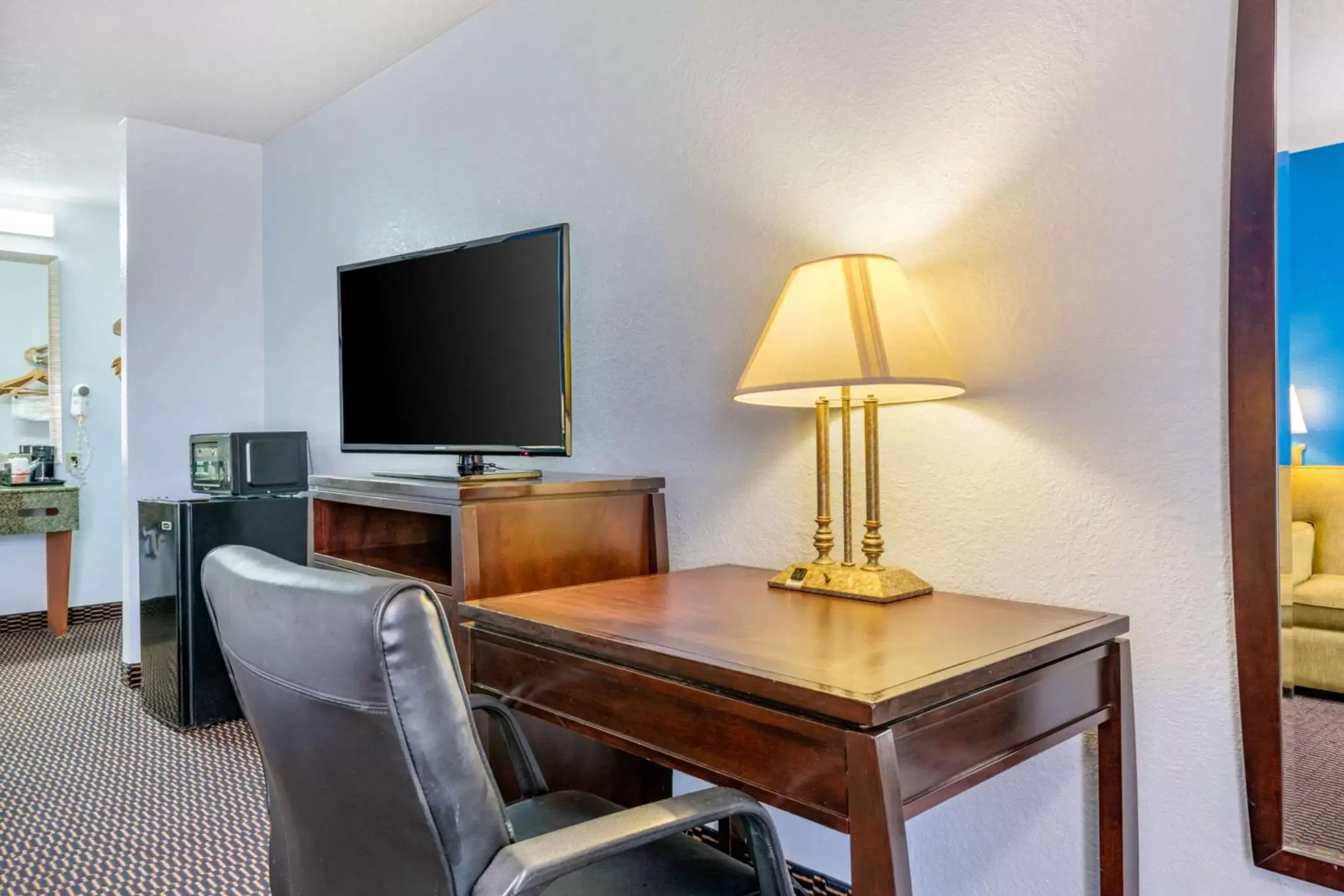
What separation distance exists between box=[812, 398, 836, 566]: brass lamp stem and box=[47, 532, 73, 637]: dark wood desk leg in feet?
14.6

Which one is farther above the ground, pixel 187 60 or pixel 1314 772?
pixel 187 60

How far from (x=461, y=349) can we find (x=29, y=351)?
391cm

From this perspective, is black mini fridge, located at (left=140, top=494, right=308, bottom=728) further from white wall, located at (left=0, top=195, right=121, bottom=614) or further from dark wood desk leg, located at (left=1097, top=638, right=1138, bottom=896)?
dark wood desk leg, located at (left=1097, top=638, right=1138, bottom=896)

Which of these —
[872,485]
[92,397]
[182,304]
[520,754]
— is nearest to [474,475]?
[520,754]

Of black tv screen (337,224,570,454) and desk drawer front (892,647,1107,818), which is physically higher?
black tv screen (337,224,570,454)

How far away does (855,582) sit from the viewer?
1.51 metres

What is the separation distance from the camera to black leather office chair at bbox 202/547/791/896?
2.74 feet

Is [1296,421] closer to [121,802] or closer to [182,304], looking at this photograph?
[121,802]

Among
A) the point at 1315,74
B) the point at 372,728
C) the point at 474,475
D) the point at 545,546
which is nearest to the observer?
the point at 372,728

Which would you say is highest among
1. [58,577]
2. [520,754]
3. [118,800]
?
[520,754]

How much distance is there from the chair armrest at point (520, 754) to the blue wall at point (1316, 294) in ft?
3.99

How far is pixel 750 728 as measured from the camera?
3.42 feet

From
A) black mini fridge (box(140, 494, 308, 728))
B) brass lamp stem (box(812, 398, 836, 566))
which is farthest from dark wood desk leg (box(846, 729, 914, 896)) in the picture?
black mini fridge (box(140, 494, 308, 728))

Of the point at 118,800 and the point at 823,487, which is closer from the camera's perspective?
the point at 823,487
